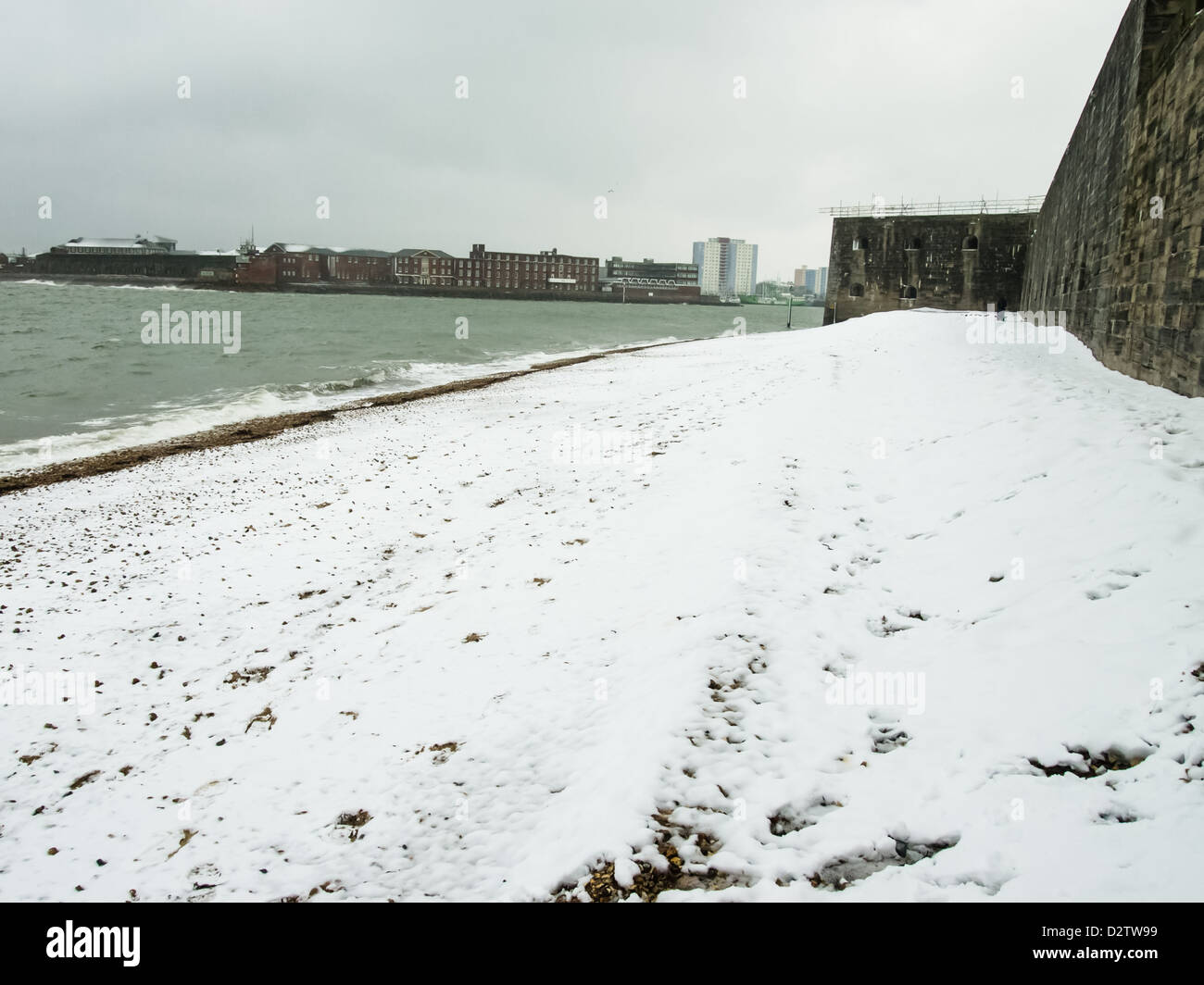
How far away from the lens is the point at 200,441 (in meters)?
16.8

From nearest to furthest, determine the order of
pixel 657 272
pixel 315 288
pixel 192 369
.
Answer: pixel 192 369
pixel 315 288
pixel 657 272

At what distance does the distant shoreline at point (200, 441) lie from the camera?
13.4 metres

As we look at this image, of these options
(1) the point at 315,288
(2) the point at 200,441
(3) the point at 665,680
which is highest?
(1) the point at 315,288

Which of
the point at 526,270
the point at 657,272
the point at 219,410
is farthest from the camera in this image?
the point at 657,272

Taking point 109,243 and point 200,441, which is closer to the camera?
point 200,441

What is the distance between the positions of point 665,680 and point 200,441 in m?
15.9

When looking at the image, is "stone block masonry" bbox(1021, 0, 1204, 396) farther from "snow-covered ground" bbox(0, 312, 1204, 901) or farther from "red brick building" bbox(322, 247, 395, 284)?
"red brick building" bbox(322, 247, 395, 284)

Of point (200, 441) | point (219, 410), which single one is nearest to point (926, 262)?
point (219, 410)

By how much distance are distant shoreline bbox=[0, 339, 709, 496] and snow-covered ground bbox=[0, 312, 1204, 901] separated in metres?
3.56

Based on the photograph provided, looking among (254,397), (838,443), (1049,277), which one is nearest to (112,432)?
(254,397)

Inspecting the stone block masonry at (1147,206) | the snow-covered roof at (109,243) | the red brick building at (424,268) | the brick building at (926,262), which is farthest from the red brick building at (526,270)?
the stone block masonry at (1147,206)

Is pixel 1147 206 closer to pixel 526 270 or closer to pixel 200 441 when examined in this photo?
pixel 200 441

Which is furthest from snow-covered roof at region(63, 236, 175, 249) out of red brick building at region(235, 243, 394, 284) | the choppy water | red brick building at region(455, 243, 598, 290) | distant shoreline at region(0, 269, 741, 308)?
the choppy water

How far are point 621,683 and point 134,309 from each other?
246 feet
